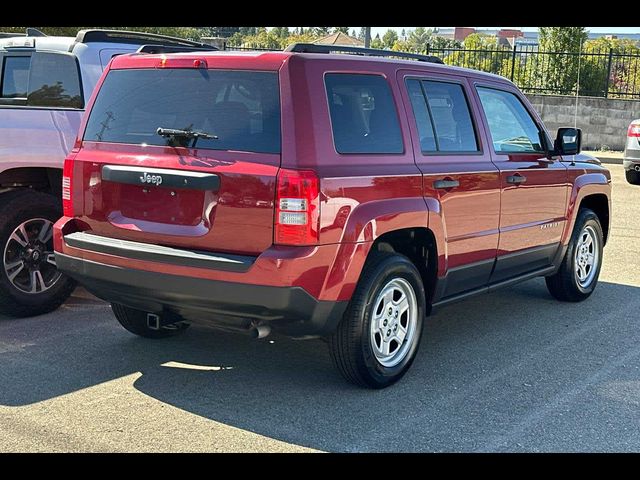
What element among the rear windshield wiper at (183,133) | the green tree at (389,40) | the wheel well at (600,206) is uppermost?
the green tree at (389,40)

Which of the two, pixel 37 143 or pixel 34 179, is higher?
pixel 37 143

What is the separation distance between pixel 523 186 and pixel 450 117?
936mm

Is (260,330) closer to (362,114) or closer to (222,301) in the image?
(222,301)

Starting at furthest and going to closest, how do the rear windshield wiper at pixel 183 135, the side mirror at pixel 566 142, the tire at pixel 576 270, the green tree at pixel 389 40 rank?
1. the green tree at pixel 389 40
2. the tire at pixel 576 270
3. the side mirror at pixel 566 142
4. the rear windshield wiper at pixel 183 135

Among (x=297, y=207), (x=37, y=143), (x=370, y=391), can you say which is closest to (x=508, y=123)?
(x=370, y=391)

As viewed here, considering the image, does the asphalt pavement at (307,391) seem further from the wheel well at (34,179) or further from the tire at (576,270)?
the wheel well at (34,179)

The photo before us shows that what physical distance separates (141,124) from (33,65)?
2.39 m

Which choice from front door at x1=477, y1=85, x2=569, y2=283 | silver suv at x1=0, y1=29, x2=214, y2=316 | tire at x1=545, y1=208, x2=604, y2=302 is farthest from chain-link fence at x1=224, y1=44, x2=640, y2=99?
silver suv at x1=0, y1=29, x2=214, y2=316

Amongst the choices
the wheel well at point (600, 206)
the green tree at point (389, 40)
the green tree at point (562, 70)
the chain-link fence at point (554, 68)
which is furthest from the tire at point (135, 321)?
the green tree at point (389, 40)

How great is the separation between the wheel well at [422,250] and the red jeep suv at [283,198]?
0.01 m

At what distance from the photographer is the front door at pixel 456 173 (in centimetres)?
498

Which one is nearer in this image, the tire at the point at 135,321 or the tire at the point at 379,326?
the tire at the point at 379,326

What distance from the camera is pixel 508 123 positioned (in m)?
6.01

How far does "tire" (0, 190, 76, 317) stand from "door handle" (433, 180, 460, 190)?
114 inches
